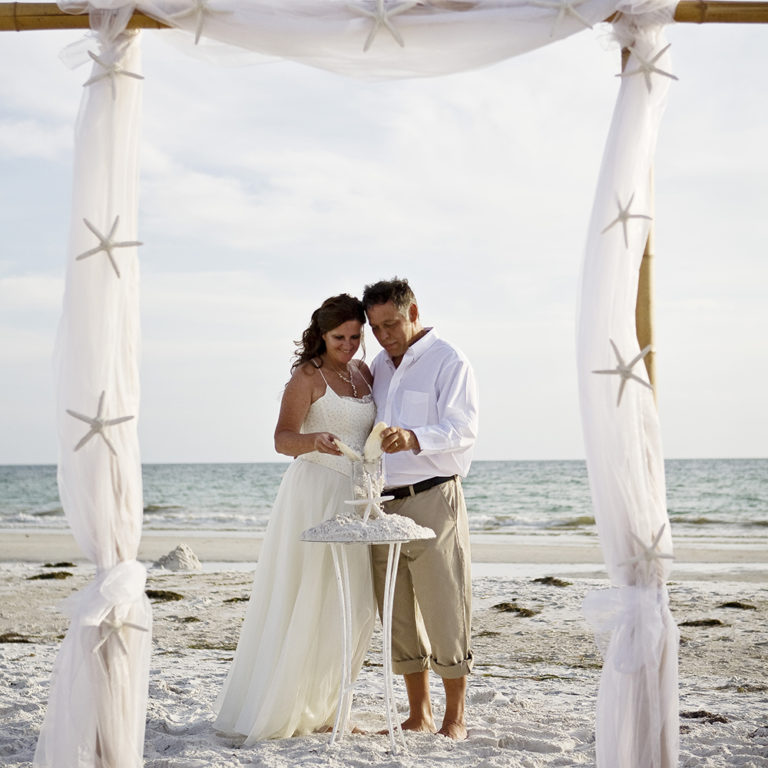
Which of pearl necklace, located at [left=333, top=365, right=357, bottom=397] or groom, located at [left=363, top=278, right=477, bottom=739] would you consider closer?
groom, located at [left=363, top=278, right=477, bottom=739]

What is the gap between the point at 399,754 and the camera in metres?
3.72

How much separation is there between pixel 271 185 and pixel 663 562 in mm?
6127

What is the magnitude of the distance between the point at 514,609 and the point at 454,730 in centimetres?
357

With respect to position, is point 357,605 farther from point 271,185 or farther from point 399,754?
point 271,185

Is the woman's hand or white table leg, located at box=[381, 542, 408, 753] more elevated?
the woman's hand

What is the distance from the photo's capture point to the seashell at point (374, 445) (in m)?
3.63

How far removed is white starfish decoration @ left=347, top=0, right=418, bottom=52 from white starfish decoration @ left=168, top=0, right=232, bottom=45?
0.46 metres

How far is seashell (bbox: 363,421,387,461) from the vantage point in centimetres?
363

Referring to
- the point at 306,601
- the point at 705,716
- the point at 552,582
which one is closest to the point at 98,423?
the point at 306,601

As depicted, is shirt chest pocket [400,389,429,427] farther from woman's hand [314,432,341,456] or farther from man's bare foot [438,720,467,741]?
man's bare foot [438,720,467,741]

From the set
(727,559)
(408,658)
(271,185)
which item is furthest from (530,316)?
(408,658)

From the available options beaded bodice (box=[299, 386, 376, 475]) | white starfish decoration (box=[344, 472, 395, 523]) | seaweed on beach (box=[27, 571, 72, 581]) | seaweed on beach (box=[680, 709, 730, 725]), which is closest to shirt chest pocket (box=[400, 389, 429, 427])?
beaded bodice (box=[299, 386, 376, 475])

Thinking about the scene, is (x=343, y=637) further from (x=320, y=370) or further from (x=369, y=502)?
(x=320, y=370)

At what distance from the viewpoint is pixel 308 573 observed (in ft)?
13.4
